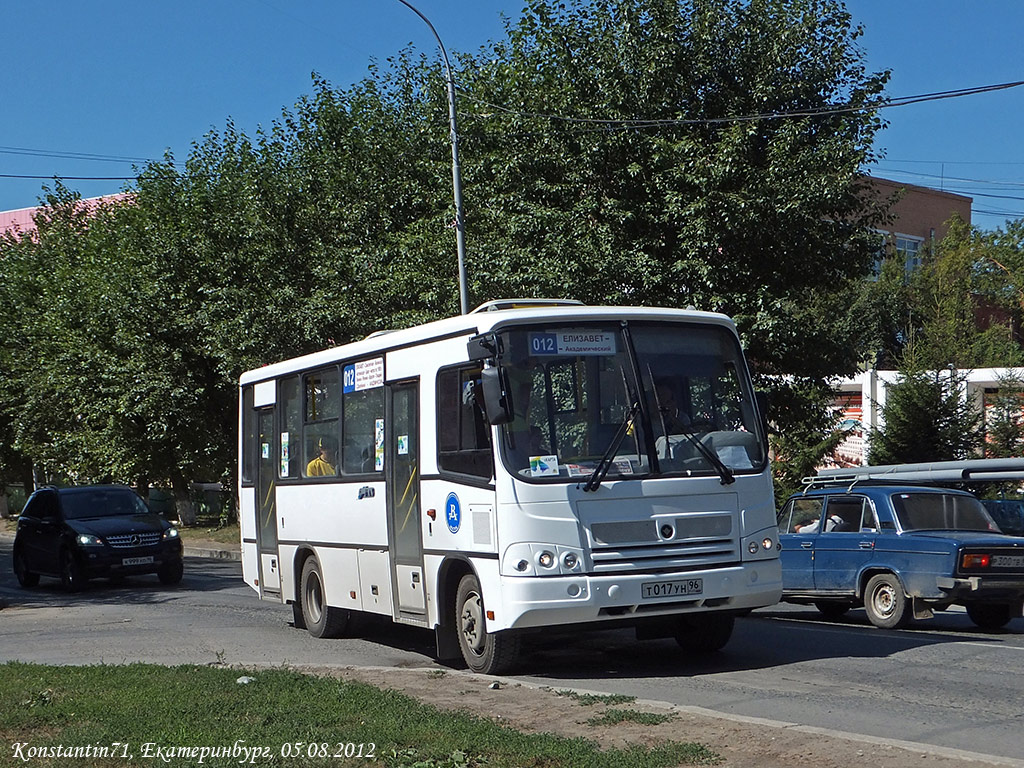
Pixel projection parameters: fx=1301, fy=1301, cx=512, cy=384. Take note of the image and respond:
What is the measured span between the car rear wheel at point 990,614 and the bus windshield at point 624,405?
488cm

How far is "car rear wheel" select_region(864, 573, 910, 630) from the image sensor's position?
14.2m

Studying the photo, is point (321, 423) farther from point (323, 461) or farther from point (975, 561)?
point (975, 561)

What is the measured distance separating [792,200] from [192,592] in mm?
11861

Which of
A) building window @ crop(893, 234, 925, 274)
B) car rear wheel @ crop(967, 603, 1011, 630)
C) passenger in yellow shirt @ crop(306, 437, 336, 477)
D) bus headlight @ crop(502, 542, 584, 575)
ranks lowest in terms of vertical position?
car rear wheel @ crop(967, 603, 1011, 630)

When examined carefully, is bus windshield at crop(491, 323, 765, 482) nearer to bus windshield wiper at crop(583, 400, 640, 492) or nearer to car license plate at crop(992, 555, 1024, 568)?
bus windshield wiper at crop(583, 400, 640, 492)

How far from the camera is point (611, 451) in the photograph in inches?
414

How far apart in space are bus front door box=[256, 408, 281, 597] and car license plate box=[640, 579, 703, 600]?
21.3 feet

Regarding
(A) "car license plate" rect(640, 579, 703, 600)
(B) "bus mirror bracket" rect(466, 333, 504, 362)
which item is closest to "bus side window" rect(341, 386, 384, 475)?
(B) "bus mirror bracket" rect(466, 333, 504, 362)

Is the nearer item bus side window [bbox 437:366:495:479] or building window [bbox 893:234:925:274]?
bus side window [bbox 437:366:495:479]

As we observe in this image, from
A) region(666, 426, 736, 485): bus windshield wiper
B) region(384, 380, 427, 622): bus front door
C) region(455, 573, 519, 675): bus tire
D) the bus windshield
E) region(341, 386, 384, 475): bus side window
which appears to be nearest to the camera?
the bus windshield

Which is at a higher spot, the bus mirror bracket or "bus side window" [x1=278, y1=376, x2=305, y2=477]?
the bus mirror bracket

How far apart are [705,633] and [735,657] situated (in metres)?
0.34

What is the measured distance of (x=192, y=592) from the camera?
69.2 feet

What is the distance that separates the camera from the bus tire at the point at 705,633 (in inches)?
460
